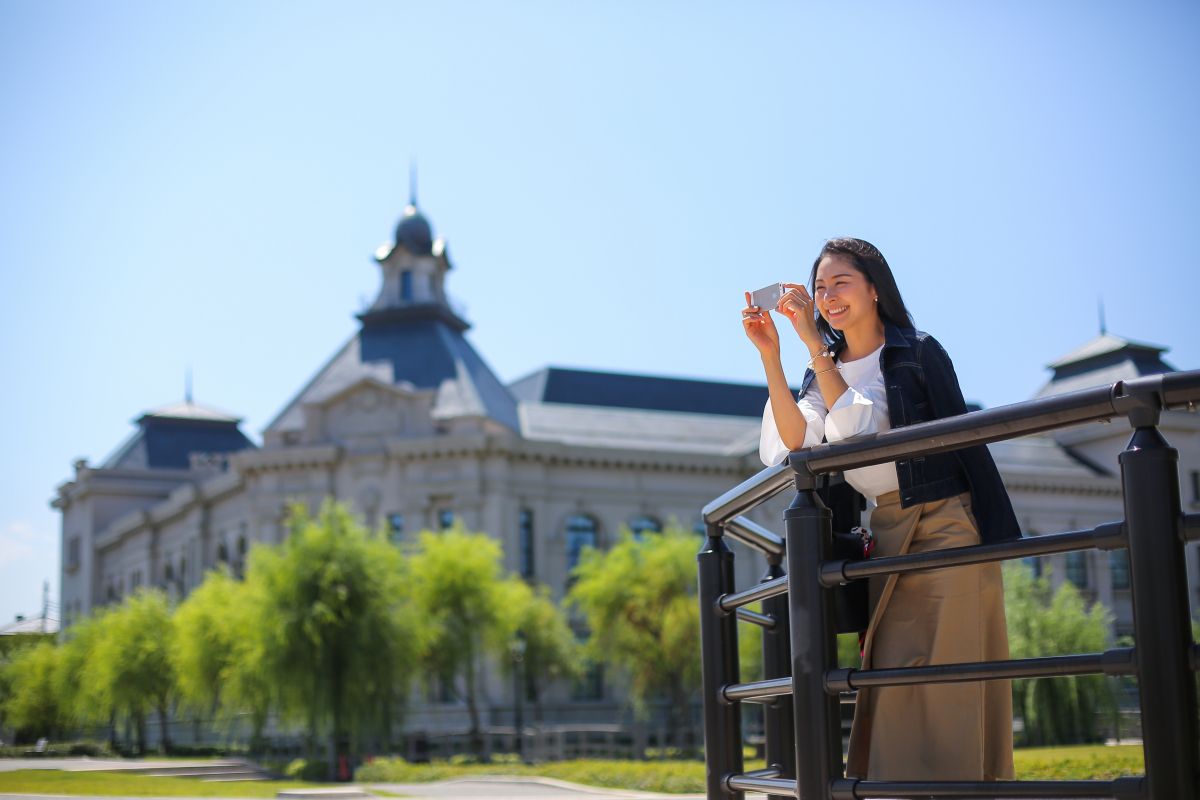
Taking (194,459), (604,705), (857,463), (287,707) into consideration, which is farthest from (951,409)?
(194,459)

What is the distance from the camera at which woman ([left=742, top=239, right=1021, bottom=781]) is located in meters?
3.12

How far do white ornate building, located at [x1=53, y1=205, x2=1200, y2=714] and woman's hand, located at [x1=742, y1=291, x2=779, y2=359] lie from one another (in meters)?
46.4

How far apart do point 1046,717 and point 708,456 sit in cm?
3160

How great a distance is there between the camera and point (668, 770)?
20094 millimetres

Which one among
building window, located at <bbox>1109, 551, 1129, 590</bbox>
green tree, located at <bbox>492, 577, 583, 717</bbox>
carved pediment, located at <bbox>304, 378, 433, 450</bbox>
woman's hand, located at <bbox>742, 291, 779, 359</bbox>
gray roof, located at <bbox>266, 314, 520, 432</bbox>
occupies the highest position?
gray roof, located at <bbox>266, 314, 520, 432</bbox>

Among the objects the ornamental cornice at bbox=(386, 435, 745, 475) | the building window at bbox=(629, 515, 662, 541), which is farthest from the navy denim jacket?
the building window at bbox=(629, 515, 662, 541)

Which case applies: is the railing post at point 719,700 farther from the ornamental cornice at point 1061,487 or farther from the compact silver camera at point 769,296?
the ornamental cornice at point 1061,487

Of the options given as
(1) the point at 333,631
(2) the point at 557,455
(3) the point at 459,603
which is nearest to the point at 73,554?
(2) the point at 557,455

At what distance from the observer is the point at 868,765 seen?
3209mm

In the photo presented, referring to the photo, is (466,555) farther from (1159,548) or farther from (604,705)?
(1159,548)

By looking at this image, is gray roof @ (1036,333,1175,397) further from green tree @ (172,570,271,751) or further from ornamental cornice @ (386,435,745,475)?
green tree @ (172,570,271,751)

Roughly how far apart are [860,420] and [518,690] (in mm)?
42576

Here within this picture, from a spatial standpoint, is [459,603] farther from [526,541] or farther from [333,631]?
[526,541]

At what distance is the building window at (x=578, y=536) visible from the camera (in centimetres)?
5534
